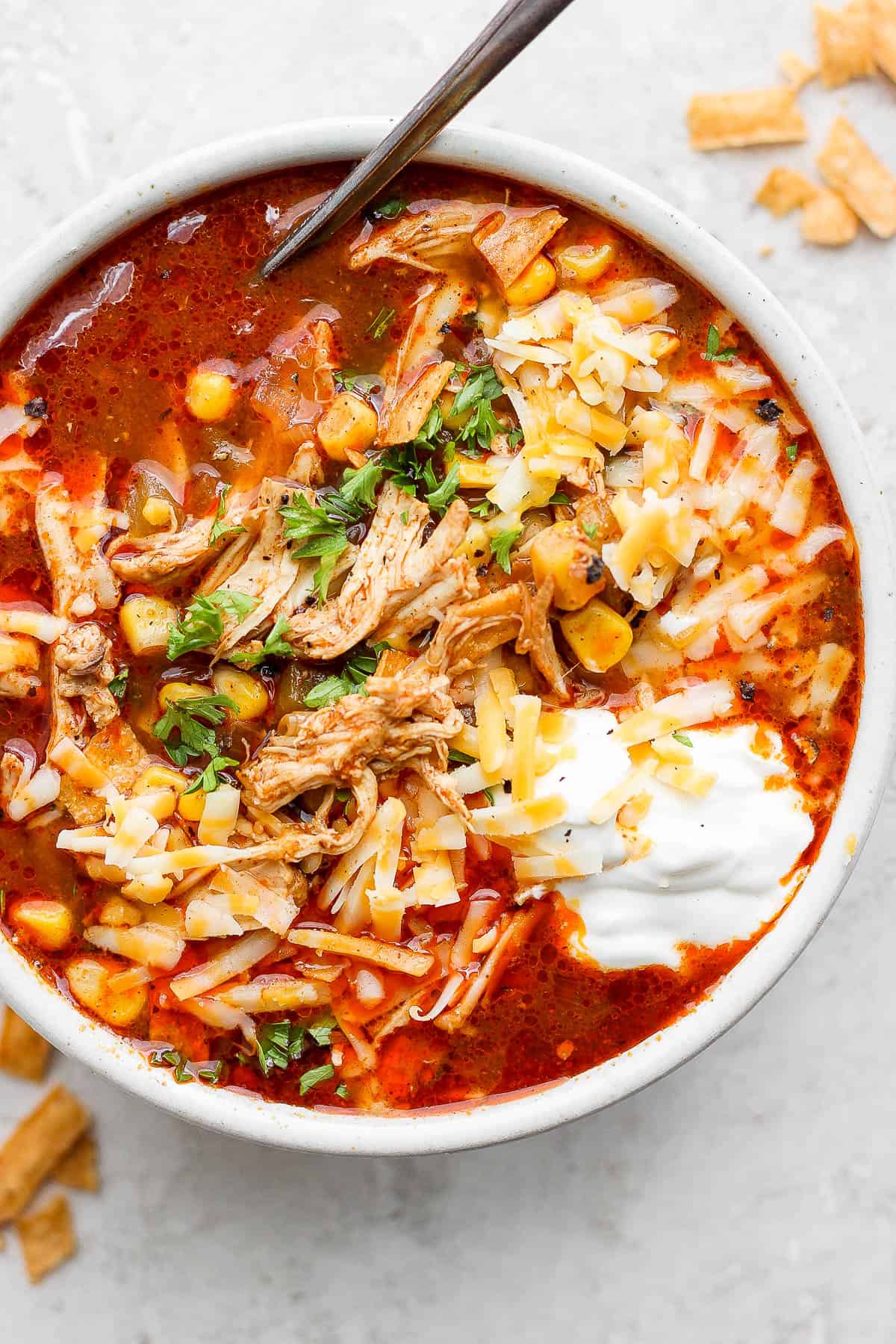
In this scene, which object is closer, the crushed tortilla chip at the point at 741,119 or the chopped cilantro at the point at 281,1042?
the chopped cilantro at the point at 281,1042

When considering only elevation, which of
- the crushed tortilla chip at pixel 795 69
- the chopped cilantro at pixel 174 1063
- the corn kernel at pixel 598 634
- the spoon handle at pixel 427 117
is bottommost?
the chopped cilantro at pixel 174 1063

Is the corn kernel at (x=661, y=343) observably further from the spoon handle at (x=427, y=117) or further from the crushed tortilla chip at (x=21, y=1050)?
the crushed tortilla chip at (x=21, y=1050)

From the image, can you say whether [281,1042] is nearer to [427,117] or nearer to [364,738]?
[364,738]

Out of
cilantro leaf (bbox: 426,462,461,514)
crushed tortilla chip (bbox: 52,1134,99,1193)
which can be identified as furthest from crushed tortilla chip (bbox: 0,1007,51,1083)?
cilantro leaf (bbox: 426,462,461,514)

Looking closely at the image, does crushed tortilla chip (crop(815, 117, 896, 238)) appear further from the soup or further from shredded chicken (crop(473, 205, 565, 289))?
shredded chicken (crop(473, 205, 565, 289))

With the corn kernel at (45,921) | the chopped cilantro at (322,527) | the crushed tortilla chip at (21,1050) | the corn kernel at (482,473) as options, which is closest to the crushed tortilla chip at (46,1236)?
the crushed tortilla chip at (21,1050)

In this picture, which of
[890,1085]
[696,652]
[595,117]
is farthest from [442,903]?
[595,117]
